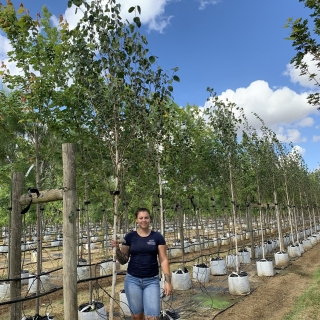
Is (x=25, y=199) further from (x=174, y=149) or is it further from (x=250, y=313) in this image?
(x=250, y=313)

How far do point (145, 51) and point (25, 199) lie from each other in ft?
9.84

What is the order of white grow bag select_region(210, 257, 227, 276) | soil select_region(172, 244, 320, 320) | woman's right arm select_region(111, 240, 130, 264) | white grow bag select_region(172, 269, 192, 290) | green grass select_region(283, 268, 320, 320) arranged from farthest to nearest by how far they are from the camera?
white grow bag select_region(210, 257, 227, 276) → white grow bag select_region(172, 269, 192, 290) → soil select_region(172, 244, 320, 320) → green grass select_region(283, 268, 320, 320) → woman's right arm select_region(111, 240, 130, 264)

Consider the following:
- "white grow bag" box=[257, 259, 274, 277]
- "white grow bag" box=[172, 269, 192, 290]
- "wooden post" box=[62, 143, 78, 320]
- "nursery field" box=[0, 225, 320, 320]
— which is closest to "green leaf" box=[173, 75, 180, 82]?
"wooden post" box=[62, 143, 78, 320]

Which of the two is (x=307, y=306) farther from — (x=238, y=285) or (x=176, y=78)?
(x=176, y=78)

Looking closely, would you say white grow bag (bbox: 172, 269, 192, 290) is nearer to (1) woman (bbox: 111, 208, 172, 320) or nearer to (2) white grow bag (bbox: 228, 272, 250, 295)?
(2) white grow bag (bbox: 228, 272, 250, 295)

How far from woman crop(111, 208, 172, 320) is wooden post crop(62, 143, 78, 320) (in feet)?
1.93

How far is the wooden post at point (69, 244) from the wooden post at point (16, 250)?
3.46ft

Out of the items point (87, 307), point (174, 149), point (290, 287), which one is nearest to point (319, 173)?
point (290, 287)

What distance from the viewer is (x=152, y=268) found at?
3.44 meters

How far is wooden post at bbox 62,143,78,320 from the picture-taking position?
354 cm

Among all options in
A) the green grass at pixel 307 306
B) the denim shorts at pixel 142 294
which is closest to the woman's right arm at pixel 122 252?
the denim shorts at pixel 142 294

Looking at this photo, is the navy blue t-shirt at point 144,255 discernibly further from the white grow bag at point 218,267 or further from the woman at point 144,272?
the white grow bag at point 218,267

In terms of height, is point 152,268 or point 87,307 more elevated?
point 152,268

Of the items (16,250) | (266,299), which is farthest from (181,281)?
(16,250)
